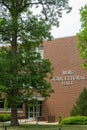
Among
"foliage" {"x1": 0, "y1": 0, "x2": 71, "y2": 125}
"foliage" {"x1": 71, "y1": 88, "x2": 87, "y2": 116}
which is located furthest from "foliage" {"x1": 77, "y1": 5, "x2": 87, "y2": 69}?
"foliage" {"x1": 71, "y1": 88, "x2": 87, "y2": 116}

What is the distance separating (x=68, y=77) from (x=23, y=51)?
1892cm

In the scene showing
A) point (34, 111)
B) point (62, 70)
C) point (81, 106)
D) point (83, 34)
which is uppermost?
point (62, 70)

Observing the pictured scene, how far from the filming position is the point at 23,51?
41625 millimetres

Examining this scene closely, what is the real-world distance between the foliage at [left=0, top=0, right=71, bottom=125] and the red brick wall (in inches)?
689

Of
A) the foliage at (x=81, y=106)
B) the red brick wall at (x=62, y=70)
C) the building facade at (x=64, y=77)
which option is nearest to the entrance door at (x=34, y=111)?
the building facade at (x=64, y=77)

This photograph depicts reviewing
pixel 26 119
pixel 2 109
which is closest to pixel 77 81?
pixel 26 119

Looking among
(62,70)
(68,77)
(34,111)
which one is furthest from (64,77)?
(34,111)

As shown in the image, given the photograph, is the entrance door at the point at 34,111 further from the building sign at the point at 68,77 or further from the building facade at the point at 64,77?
the building sign at the point at 68,77

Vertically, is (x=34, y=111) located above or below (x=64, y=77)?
below

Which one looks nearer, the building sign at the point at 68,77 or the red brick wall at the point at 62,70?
the building sign at the point at 68,77

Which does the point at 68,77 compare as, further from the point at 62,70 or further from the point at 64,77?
the point at 62,70

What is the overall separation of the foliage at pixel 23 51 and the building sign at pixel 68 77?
670 inches

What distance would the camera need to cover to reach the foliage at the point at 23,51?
38938 mm

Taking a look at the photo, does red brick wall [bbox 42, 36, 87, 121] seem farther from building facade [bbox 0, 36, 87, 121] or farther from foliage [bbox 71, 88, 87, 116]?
foliage [bbox 71, 88, 87, 116]
